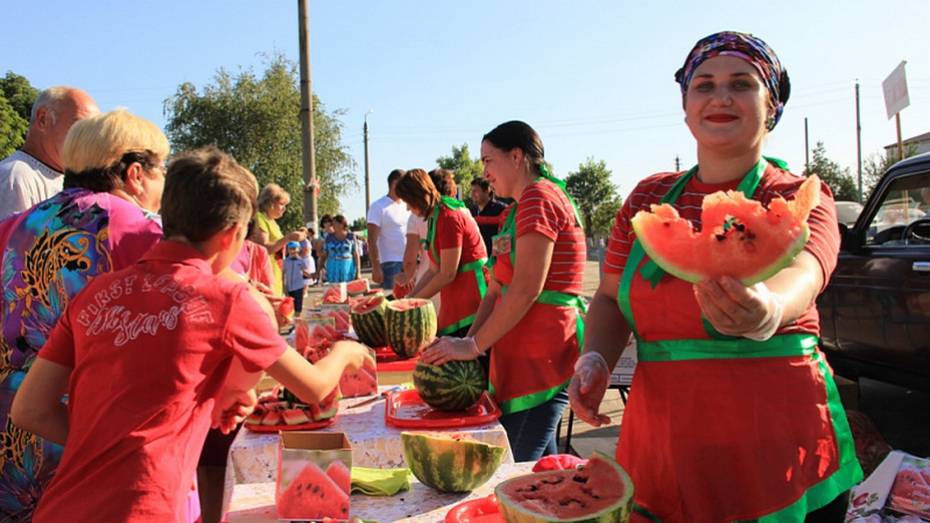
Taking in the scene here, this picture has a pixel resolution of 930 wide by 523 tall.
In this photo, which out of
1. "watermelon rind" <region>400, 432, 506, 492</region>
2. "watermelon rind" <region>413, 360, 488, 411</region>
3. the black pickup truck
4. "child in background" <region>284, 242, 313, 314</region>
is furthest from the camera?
"child in background" <region>284, 242, 313, 314</region>

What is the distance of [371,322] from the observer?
3.98 metres

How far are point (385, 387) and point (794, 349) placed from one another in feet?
6.80

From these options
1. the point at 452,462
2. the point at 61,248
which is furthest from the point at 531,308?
the point at 61,248

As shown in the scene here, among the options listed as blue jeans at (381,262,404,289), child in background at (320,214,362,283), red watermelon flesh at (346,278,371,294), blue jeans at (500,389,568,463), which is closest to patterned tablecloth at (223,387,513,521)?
blue jeans at (500,389,568,463)

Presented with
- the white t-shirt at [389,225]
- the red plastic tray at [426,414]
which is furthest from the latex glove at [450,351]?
the white t-shirt at [389,225]

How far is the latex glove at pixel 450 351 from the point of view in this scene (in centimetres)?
278

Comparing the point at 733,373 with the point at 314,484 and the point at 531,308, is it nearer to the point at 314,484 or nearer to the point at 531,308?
the point at 314,484

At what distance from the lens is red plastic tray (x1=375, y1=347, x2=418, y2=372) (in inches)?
140

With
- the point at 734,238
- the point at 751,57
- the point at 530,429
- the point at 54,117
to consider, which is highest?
the point at 54,117

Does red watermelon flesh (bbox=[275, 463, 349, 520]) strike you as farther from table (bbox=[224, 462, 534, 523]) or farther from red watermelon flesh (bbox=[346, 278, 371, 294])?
red watermelon flesh (bbox=[346, 278, 371, 294])

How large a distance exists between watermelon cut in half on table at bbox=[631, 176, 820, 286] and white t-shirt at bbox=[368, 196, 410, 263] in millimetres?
6815

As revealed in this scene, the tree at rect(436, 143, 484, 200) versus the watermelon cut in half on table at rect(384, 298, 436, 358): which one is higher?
the tree at rect(436, 143, 484, 200)

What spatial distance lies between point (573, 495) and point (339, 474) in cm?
59

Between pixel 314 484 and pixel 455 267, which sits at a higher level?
pixel 455 267
